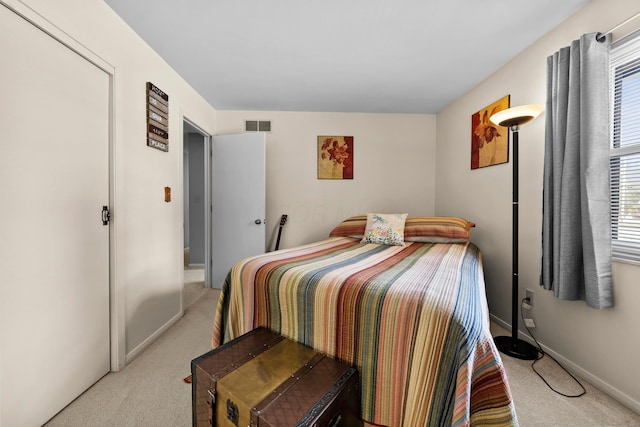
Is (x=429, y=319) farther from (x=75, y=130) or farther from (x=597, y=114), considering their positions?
(x=75, y=130)

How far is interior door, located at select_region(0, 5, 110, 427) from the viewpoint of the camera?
3.56ft

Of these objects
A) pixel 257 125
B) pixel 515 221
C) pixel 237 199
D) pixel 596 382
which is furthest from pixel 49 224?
pixel 596 382

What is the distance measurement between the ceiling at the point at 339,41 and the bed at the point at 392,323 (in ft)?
5.22

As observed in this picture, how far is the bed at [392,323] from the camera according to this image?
2.82ft

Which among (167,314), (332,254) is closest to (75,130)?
(167,314)

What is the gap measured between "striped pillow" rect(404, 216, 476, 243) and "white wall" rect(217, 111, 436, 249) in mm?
892

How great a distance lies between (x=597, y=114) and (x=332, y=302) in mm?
1832

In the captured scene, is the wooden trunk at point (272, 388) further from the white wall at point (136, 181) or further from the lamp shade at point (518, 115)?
the lamp shade at point (518, 115)

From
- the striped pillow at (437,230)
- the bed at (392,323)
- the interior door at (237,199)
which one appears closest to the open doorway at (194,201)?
the interior door at (237,199)

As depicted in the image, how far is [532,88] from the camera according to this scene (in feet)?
6.50

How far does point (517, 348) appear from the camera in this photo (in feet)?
6.14

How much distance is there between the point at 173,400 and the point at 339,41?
2552 millimetres

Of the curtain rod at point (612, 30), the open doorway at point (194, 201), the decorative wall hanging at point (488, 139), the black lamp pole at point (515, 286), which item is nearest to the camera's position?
the curtain rod at point (612, 30)

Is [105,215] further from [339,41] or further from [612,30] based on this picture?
[612,30]
